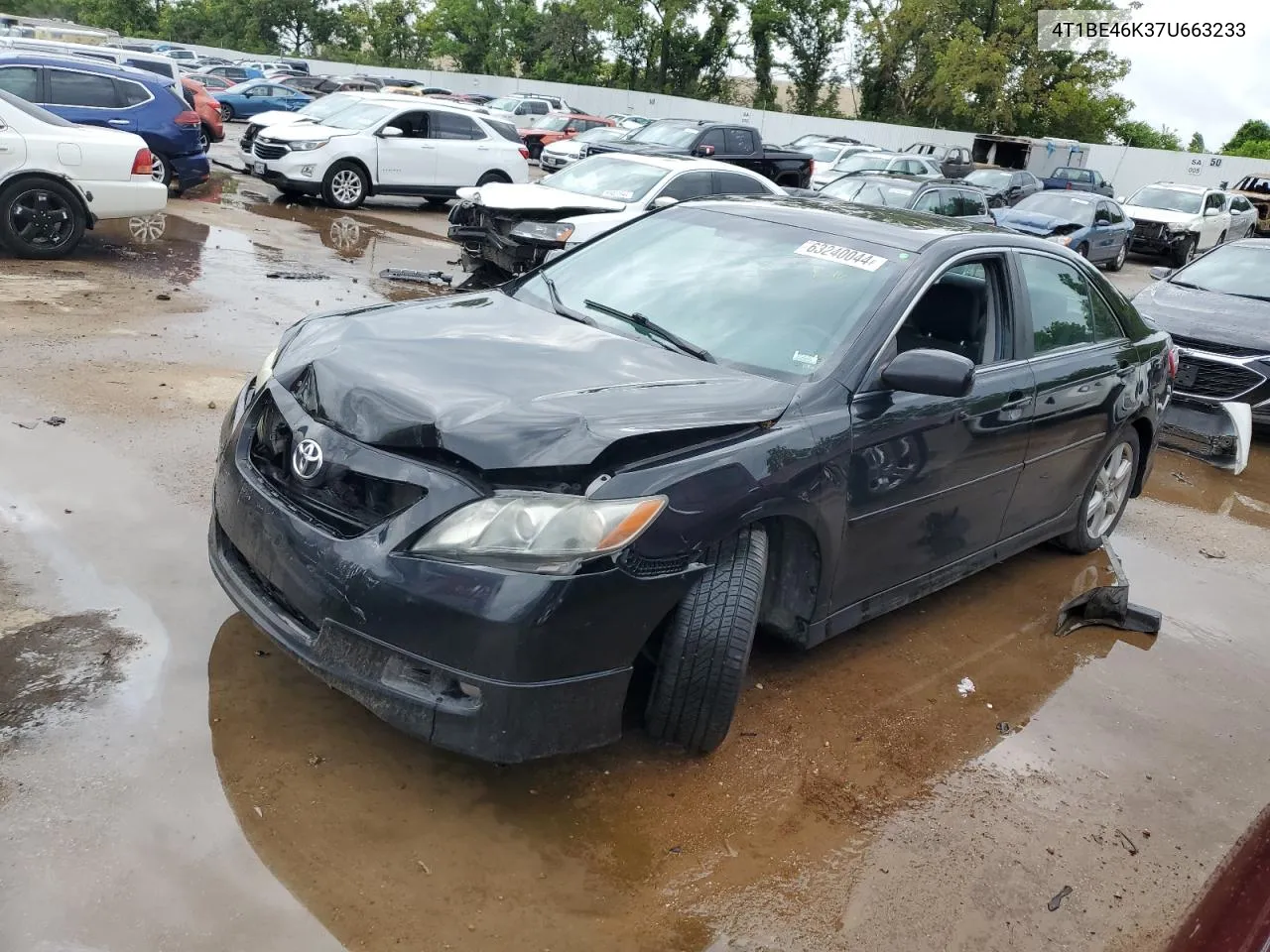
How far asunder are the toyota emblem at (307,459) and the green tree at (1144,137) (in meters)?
56.1

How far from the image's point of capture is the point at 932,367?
11.9 feet

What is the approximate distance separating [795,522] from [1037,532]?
7.09 feet

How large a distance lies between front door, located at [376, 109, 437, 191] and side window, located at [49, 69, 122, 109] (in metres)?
3.91

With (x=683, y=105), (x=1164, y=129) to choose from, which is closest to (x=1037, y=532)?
(x=683, y=105)

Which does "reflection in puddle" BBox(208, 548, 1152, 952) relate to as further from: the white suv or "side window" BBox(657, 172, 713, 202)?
the white suv

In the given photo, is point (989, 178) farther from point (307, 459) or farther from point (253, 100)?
point (307, 459)

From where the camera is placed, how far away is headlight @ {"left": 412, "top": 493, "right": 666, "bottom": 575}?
288cm

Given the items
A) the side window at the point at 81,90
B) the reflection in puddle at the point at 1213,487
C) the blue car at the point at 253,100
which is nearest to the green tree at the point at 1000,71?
the blue car at the point at 253,100

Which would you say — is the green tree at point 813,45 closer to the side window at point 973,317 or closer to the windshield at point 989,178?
the windshield at point 989,178

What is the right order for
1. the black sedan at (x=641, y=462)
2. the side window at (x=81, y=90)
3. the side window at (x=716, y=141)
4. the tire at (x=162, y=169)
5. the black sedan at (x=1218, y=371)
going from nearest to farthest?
the black sedan at (x=641, y=462), the black sedan at (x=1218, y=371), the side window at (x=81, y=90), the tire at (x=162, y=169), the side window at (x=716, y=141)

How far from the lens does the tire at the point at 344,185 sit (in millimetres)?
15703

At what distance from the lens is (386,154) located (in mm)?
16156

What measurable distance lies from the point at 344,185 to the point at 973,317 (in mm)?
13372

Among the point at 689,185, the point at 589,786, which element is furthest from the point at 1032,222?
the point at 589,786
